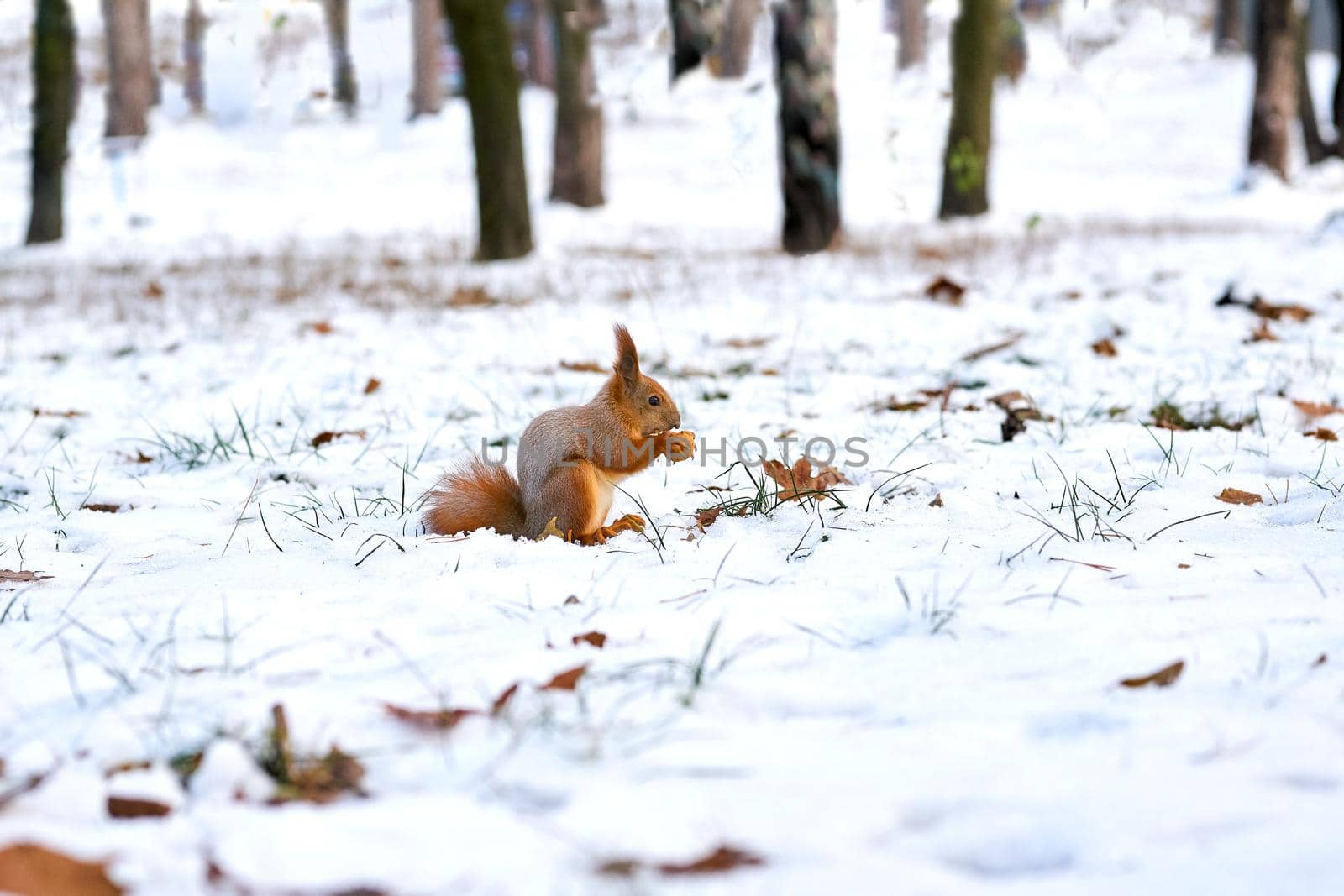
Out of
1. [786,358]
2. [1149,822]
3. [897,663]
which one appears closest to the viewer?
[1149,822]

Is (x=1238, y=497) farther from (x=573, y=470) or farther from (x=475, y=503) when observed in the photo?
(x=475, y=503)

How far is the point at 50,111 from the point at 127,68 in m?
10.1

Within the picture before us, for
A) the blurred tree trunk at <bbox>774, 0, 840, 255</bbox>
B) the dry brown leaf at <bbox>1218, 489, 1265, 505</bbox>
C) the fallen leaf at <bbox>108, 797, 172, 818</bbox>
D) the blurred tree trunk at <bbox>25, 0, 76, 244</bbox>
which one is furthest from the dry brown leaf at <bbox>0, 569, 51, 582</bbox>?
the blurred tree trunk at <bbox>25, 0, 76, 244</bbox>

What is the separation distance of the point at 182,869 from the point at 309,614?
78 cm

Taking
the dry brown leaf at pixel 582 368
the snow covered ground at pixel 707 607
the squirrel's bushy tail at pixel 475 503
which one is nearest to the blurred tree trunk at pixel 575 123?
the snow covered ground at pixel 707 607

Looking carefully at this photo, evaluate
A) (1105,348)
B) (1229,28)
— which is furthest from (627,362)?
(1229,28)

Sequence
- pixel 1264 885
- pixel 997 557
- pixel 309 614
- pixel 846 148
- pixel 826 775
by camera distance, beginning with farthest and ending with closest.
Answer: pixel 846 148 < pixel 997 557 < pixel 309 614 < pixel 826 775 < pixel 1264 885

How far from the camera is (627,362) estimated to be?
2744 millimetres

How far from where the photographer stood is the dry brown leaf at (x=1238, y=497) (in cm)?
262

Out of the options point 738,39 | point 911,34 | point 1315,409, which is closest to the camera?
point 1315,409

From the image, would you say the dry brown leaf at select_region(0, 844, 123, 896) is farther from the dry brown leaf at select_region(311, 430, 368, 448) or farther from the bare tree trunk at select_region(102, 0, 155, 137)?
the bare tree trunk at select_region(102, 0, 155, 137)

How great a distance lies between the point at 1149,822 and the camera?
126 cm

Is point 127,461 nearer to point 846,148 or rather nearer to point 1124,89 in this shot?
point 846,148

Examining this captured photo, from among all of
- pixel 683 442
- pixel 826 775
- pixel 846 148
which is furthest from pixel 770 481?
pixel 846 148
